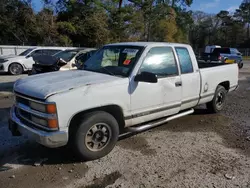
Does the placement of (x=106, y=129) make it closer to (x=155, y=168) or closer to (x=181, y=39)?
(x=155, y=168)

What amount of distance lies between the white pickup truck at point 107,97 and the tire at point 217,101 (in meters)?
1.02

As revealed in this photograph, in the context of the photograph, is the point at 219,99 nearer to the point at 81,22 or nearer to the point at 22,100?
the point at 22,100

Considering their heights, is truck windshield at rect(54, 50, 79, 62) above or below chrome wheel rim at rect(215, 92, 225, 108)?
above

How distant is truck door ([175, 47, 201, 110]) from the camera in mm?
4750

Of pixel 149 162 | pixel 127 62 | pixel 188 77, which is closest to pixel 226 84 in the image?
pixel 188 77

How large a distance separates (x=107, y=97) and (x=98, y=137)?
0.65 m

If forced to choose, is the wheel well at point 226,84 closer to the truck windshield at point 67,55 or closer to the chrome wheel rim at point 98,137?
the chrome wheel rim at point 98,137

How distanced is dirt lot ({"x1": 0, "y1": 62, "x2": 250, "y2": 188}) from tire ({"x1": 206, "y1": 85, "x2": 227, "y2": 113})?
97 centimetres

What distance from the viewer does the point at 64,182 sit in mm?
3152

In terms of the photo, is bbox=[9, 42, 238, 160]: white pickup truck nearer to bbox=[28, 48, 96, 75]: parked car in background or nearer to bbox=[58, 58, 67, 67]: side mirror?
bbox=[28, 48, 96, 75]: parked car in background

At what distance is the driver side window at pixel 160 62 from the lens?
13.8 ft

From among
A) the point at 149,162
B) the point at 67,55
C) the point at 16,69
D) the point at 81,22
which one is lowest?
the point at 149,162

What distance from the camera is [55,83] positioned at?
349 cm

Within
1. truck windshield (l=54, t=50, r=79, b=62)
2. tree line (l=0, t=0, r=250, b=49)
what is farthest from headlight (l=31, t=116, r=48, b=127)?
tree line (l=0, t=0, r=250, b=49)
